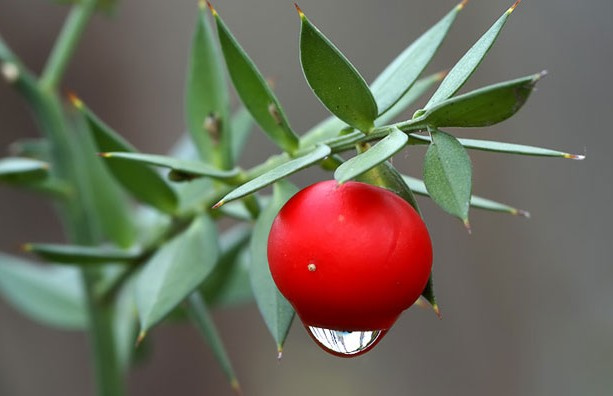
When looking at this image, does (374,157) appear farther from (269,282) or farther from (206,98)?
(206,98)

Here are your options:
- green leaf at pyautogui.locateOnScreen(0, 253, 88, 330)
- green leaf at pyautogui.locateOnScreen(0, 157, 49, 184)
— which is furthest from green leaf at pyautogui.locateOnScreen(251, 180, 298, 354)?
green leaf at pyautogui.locateOnScreen(0, 253, 88, 330)

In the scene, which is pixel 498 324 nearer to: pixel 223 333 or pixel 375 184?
pixel 223 333

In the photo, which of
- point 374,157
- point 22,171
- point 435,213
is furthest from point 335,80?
point 435,213

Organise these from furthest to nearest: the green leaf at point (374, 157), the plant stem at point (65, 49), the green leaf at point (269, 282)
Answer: the plant stem at point (65, 49), the green leaf at point (269, 282), the green leaf at point (374, 157)

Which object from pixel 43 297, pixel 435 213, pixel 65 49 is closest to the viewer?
pixel 65 49

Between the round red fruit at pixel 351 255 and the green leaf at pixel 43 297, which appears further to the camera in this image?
the green leaf at pixel 43 297

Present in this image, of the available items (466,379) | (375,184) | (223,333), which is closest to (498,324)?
(466,379)

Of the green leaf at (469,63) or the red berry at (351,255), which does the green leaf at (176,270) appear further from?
the green leaf at (469,63)

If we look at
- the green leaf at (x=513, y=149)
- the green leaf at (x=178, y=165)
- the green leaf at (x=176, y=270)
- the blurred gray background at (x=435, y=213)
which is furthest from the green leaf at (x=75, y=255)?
the blurred gray background at (x=435, y=213)
